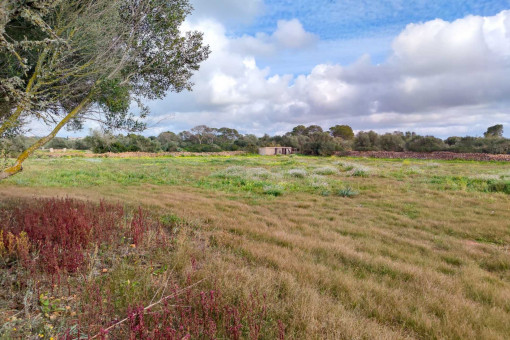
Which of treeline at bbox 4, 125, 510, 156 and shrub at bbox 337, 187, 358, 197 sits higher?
treeline at bbox 4, 125, 510, 156

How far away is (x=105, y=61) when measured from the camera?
7.75 metres

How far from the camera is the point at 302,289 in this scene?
4.43 meters

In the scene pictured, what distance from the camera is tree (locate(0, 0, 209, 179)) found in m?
6.51

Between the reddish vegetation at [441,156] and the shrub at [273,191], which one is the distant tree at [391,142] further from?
the shrub at [273,191]

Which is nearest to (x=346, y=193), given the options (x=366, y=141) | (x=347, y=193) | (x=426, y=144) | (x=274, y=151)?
(x=347, y=193)

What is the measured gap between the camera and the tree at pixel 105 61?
6512 mm

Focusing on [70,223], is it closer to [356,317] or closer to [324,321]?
[324,321]

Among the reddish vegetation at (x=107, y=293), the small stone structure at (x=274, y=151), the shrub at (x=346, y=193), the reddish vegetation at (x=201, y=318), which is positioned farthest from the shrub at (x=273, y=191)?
the small stone structure at (x=274, y=151)

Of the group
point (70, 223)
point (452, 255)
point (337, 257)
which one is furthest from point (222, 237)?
point (452, 255)

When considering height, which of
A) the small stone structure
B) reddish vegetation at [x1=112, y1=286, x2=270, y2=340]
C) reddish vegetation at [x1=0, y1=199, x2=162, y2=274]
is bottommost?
reddish vegetation at [x1=112, y1=286, x2=270, y2=340]

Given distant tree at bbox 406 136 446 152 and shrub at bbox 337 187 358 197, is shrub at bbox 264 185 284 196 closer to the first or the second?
shrub at bbox 337 187 358 197

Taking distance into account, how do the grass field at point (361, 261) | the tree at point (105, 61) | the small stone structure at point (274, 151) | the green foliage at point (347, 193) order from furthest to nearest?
the small stone structure at point (274, 151) < the green foliage at point (347, 193) < the tree at point (105, 61) < the grass field at point (361, 261)

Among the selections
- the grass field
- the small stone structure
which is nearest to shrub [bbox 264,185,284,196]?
the grass field

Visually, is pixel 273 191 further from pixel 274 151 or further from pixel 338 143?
pixel 274 151
